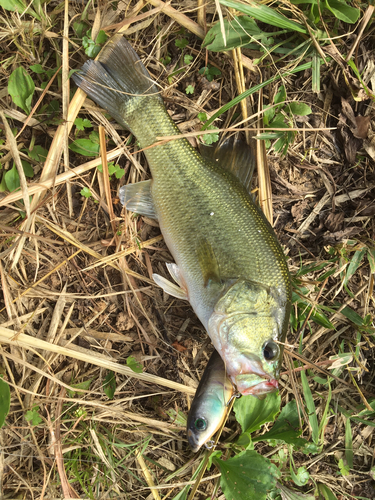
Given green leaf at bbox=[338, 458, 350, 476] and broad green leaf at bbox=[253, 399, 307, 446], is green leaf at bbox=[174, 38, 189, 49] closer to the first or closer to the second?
broad green leaf at bbox=[253, 399, 307, 446]

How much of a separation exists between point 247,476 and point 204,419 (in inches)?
26.0

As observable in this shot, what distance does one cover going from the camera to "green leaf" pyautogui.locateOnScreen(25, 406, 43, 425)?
8.46 feet

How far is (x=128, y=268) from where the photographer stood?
109 inches

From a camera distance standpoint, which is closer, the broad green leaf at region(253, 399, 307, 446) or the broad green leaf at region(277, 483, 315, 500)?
the broad green leaf at region(253, 399, 307, 446)

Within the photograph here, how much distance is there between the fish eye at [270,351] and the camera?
7.47ft

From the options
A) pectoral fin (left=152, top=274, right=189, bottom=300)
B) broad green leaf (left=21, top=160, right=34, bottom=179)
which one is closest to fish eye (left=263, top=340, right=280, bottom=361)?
pectoral fin (left=152, top=274, right=189, bottom=300)

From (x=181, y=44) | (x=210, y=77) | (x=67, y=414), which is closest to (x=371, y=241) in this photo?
(x=210, y=77)

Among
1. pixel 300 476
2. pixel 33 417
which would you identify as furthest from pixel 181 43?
pixel 300 476

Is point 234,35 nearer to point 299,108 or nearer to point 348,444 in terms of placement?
point 299,108

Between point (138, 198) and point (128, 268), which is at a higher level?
point (138, 198)

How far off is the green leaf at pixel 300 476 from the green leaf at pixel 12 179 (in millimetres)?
3233

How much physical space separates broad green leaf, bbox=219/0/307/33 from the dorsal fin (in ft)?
2.93

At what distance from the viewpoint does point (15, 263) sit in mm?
2561

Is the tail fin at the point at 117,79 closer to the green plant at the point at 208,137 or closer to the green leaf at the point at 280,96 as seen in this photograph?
the green plant at the point at 208,137
